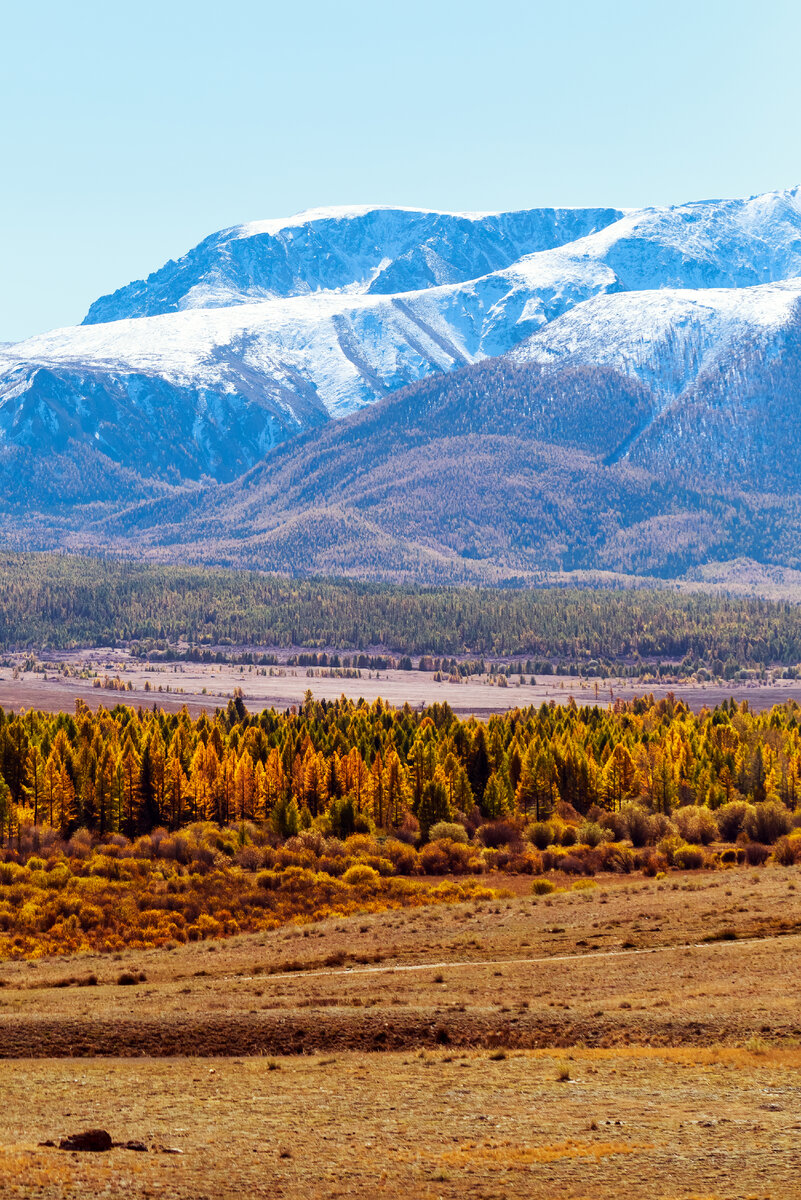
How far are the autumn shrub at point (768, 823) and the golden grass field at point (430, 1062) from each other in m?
36.2

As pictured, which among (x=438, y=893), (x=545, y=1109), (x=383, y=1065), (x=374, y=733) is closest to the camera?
(x=545, y=1109)

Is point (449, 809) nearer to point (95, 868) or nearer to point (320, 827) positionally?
point (320, 827)

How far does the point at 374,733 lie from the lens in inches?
5167

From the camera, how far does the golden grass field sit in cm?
2477

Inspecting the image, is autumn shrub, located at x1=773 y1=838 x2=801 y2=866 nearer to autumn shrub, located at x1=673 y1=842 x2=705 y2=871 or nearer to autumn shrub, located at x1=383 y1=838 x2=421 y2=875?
autumn shrub, located at x1=673 y1=842 x2=705 y2=871

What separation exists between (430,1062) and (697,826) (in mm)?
64875

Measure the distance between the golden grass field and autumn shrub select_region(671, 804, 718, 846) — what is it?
123 feet

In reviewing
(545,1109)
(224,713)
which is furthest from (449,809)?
(545,1109)

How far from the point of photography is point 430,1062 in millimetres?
34062

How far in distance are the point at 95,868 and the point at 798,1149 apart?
6492 centimetres

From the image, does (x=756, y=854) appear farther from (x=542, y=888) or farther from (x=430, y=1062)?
(x=430, y=1062)

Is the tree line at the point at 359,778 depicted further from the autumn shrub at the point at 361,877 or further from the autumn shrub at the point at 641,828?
the autumn shrub at the point at 361,877

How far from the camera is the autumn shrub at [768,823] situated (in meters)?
93.1

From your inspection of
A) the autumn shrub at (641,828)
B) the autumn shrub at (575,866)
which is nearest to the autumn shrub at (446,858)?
the autumn shrub at (575,866)
